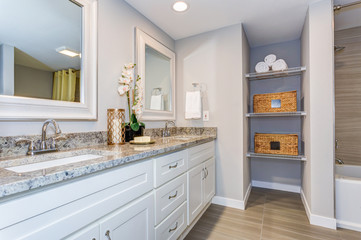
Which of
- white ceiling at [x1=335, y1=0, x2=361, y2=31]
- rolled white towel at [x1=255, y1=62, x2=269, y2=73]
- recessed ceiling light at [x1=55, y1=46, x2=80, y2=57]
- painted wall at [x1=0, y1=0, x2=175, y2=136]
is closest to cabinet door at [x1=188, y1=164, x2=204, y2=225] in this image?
painted wall at [x1=0, y1=0, x2=175, y2=136]

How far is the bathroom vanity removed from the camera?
593mm

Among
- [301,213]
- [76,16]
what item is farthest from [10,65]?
[301,213]

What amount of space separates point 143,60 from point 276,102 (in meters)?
1.70

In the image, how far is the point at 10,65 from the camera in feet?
3.38

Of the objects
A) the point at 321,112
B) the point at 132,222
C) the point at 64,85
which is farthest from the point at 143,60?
the point at 321,112

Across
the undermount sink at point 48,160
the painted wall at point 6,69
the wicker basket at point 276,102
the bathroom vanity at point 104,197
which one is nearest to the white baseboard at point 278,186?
the wicker basket at point 276,102

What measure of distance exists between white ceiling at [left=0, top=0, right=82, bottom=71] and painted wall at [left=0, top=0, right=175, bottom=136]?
0.69 ft

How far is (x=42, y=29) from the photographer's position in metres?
1.18

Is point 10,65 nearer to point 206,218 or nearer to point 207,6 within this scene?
point 207,6

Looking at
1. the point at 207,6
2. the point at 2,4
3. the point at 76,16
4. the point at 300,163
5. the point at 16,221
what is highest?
the point at 207,6

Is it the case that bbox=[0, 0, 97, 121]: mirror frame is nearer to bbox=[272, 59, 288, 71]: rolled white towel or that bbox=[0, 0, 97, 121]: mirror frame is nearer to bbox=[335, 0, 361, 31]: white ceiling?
bbox=[272, 59, 288, 71]: rolled white towel

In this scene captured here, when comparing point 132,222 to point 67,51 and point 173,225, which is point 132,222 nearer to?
point 173,225

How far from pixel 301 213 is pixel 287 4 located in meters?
2.26

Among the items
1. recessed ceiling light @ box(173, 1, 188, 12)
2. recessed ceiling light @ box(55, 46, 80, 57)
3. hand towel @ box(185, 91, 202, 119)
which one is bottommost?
hand towel @ box(185, 91, 202, 119)
